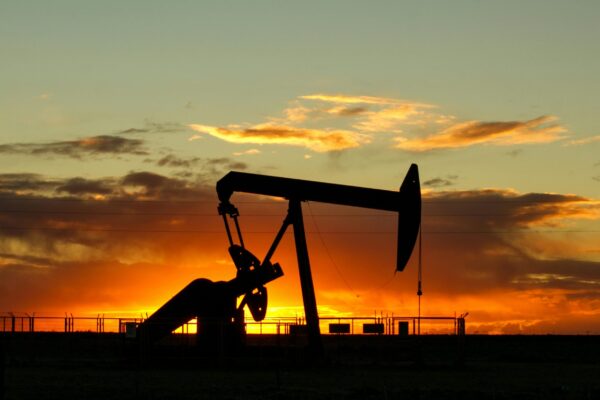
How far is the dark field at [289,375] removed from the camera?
29406mm

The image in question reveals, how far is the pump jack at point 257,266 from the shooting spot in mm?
38969

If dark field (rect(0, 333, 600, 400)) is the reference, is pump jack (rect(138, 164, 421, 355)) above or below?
above

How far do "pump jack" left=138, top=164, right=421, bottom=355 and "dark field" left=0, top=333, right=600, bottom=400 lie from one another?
3.14ft

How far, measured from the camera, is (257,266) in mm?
41469

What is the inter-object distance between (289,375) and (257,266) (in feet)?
20.0

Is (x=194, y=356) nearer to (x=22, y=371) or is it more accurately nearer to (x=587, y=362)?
(x=22, y=371)

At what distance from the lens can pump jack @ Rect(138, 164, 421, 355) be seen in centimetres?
3897

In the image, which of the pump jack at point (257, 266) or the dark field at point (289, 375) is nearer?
the dark field at point (289, 375)

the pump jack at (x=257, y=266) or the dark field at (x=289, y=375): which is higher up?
the pump jack at (x=257, y=266)

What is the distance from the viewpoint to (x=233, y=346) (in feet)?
133

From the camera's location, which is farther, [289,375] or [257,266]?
[257,266]

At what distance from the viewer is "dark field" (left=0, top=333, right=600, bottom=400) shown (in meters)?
29.4

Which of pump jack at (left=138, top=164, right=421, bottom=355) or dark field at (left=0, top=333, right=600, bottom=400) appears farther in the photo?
pump jack at (left=138, top=164, right=421, bottom=355)

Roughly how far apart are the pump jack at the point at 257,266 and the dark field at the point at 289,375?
3.14ft
